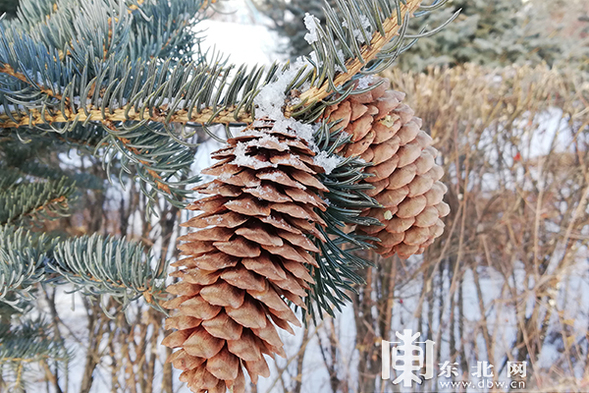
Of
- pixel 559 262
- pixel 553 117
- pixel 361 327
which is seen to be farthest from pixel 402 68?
pixel 361 327

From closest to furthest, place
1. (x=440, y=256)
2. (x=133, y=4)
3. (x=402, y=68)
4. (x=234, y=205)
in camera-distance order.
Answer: (x=234, y=205) → (x=133, y=4) → (x=440, y=256) → (x=402, y=68)

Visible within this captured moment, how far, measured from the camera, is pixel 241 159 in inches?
8.9

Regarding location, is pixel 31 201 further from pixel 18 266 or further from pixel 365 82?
pixel 365 82

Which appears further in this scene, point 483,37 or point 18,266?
point 483,37

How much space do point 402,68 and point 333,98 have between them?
2.61m

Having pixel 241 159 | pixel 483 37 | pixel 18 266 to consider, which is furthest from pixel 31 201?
pixel 483 37

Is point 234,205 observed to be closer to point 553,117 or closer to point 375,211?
point 375,211

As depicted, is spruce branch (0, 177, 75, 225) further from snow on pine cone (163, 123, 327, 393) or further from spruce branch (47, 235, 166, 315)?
snow on pine cone (163, 123, 327, 393)

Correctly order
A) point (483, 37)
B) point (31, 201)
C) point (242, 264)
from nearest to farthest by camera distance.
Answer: point (242, 264) → point (31, 201) → point (483, 37)

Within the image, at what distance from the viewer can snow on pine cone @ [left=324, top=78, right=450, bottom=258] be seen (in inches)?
10.4

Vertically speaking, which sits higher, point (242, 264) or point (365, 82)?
point (365, 82)

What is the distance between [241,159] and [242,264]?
66 millimetres

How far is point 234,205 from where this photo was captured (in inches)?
8.4

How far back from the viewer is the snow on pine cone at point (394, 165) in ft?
0.86
